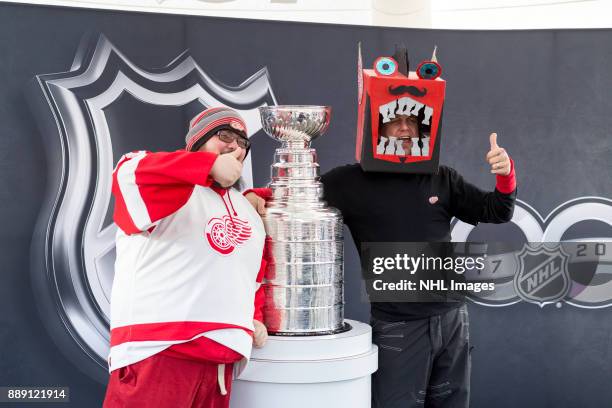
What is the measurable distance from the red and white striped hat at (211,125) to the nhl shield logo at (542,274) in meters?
1.95

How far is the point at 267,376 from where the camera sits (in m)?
2.03

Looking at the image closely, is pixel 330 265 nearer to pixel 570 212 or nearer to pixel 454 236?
pixel 454 236

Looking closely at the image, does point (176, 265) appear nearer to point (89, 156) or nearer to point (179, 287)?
point (179, 287)

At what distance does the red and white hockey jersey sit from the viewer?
1877 millimetres

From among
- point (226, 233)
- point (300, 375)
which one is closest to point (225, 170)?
point (226, 233)

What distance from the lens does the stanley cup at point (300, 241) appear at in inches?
82.8

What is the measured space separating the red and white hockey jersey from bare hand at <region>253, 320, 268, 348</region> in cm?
4

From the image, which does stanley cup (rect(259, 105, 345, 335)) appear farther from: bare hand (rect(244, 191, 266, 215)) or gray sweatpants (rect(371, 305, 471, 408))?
gray sweatpants (rect(371, 305, 471, 408))

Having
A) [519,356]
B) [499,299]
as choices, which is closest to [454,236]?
[499,299]

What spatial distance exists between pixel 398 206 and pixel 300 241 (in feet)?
1.51

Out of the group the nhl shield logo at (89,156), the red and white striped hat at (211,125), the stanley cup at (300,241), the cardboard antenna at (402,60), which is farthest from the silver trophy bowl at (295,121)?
the nhl shield logo at (89,156)

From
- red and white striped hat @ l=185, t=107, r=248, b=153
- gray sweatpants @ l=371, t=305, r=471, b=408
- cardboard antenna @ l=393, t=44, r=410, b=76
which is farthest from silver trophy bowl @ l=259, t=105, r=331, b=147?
gray sweatpants @ l=371, t=305, r=471, b=408

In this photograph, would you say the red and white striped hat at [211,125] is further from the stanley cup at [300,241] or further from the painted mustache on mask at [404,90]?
the painted mustache on mask at [404,90]

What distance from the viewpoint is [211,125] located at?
212 centimetres
